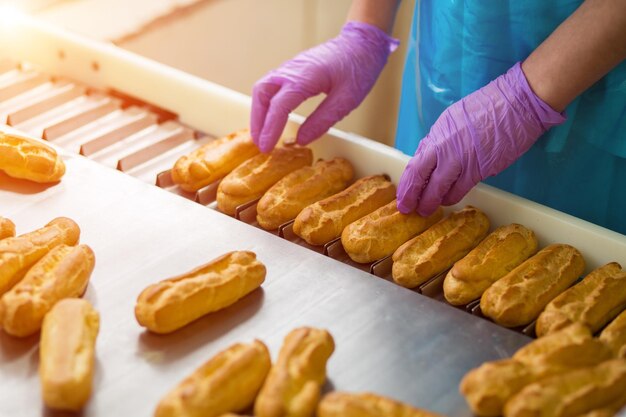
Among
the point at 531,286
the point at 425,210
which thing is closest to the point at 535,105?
the point at 425,210

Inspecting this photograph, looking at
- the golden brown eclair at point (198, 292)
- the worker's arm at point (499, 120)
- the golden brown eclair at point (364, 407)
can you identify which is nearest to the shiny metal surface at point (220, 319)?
the golden brown eclair at point (198, 292)

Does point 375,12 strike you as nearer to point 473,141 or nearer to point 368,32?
point 368,32

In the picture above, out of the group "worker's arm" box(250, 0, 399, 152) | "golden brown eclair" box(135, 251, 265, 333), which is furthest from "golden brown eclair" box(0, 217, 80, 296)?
"worker's arm" box(250, 0, 399, 152)

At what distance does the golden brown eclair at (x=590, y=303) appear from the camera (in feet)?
5.71

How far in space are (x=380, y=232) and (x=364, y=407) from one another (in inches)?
27.8

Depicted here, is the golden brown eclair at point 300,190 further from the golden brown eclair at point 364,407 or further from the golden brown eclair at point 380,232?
the golden brown eclair at point 364,407

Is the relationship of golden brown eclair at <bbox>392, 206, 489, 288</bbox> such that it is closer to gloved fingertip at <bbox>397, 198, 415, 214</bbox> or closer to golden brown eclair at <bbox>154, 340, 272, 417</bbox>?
gloved fingertip at <bbox>397, 198, 415, 214</bbox>

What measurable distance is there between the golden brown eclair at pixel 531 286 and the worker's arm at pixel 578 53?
419 mm

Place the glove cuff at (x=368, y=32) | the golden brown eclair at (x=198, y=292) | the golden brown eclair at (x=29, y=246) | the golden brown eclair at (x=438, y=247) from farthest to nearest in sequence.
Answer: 1. the glove cuff at (x=368, y=32)
2. the golden brown eclair at (x=438, y=247)
3. the golden brown eclair at (x=29, y=246)
4. the golden brown eclair at (x=198, y=292)

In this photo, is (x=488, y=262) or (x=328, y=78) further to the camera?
(x=328, y=78)

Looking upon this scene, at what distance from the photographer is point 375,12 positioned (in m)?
2.75

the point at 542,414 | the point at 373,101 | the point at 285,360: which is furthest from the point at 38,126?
the point at 373,101

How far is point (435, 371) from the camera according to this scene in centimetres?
165

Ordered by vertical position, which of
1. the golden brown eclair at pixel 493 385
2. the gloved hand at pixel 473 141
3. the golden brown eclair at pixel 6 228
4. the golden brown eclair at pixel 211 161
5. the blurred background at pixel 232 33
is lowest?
the blurred background at pixel 232 33
